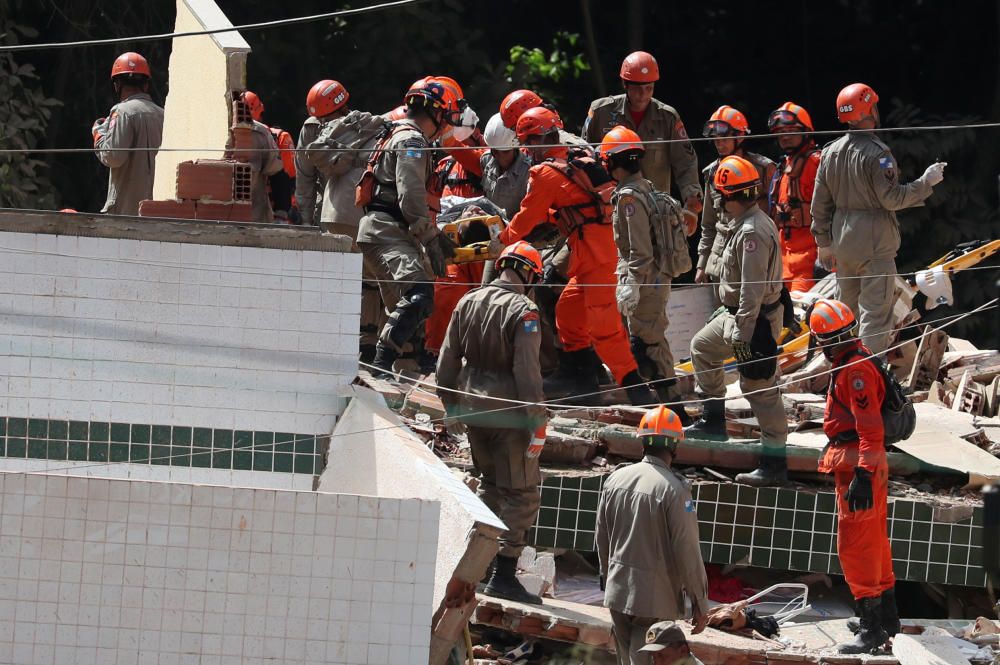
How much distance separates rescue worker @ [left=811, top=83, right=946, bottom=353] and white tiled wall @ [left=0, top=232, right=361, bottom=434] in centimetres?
530

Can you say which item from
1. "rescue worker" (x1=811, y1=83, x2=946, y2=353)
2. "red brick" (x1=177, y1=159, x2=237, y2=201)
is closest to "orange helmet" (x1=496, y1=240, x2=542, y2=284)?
"red brick" (x1=177, y1=159, x2=237, y2=201)

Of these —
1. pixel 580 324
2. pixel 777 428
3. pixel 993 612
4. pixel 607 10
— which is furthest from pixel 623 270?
pixel 607 10

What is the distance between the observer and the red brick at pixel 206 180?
751cm

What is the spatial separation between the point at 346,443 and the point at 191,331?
0.80m

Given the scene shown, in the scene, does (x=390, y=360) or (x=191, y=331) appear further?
(x=390, y=360)

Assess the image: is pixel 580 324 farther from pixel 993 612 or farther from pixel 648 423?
pixel 993 612

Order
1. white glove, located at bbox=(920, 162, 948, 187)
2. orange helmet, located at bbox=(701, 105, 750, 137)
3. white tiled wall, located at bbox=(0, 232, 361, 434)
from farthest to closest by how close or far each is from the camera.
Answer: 1. orange helmet, located at bbox=(701, 105, 750, 137)
2. white glove, located at bbox=(920, 162, 948, 187)
3. white tiled wall, located at bbox=(0, 232, 361, 434)

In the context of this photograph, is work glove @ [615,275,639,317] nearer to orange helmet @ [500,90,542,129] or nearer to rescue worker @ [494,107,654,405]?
rescue worker @ [494,107,654,405]

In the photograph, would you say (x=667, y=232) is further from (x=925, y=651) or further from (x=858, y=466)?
(x=925, y=651)

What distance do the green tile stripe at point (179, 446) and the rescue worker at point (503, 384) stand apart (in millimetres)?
2029

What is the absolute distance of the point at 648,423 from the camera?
26.2 feet

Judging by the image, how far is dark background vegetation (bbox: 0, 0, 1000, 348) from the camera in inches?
648

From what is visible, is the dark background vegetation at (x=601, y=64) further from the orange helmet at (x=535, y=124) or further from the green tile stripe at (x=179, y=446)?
the green tile stripe at (x=179, y=446)

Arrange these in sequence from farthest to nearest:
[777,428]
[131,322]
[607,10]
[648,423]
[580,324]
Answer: [607,10] → [580,324] → [777,428] → [648,423] → [131,322]
